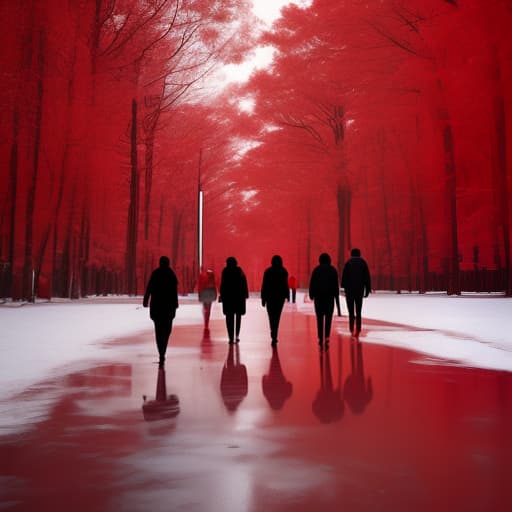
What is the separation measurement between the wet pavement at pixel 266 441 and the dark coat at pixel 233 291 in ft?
13.1

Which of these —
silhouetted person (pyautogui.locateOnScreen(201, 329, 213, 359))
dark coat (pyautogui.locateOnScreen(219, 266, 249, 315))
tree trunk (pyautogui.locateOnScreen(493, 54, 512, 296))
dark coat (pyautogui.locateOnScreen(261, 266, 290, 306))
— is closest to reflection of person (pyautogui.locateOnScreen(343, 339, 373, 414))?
silhouetted person (pyautogui.locateOnScreen(201, 329, 213, 359))

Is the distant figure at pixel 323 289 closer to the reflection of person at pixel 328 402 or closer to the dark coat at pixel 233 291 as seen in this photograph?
the dark coat at pixel 233 291

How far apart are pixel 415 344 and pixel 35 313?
15426 mm

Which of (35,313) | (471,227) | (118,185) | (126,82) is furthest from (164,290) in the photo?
(118,185)

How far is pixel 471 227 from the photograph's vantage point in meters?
39.7

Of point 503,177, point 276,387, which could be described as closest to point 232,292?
point 276,387

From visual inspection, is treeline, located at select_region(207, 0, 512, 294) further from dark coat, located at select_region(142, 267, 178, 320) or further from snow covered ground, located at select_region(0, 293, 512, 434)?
dark coat, located at select_region(142, 267, 178, 320)

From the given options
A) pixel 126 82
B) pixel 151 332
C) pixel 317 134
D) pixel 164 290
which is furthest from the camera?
pixel 317 134

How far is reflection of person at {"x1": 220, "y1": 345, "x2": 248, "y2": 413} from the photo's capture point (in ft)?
29.5

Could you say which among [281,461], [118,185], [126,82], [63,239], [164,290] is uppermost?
[126,82]

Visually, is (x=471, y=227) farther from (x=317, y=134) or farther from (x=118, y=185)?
(x=118, y=185)

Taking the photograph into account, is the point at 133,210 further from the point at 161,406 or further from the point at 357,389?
the point at 161,406

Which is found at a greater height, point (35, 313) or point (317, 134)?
point (317, 134)

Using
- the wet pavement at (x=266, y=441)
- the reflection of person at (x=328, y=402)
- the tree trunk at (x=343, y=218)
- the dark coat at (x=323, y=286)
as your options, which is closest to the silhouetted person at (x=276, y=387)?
the wet pavement at (x=266, y=441)
